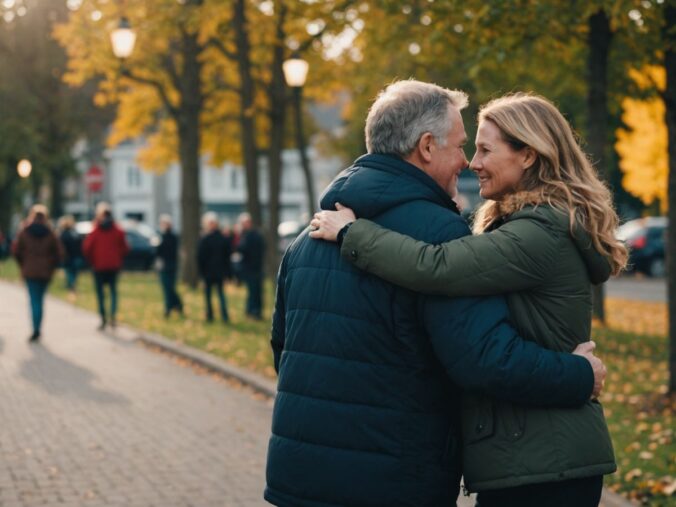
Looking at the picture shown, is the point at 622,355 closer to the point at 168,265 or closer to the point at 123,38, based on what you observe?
the point at 168,265

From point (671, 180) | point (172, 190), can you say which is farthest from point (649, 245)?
point (172, 190)

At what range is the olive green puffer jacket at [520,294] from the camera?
2994 mm

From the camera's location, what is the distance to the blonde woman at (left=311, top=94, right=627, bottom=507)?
301 cm

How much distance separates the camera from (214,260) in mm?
19266

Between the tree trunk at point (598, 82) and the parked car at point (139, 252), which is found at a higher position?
the tree trunk at point (598, 82)

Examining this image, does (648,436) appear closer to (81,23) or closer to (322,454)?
(322,454)

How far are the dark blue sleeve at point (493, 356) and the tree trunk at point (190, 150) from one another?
26.0 m

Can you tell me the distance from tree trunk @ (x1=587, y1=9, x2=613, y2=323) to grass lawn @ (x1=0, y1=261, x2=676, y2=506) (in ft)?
5.85

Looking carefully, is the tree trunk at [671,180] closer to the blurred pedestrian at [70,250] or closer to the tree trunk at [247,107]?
the tree trunk at [247,107]

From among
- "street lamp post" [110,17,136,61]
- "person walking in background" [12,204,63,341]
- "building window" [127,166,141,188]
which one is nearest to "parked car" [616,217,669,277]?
"street lamp post" [110,17,136,61]

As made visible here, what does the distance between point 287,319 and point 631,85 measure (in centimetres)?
1447

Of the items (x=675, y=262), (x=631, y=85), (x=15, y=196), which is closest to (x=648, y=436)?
(x=675, y=262)

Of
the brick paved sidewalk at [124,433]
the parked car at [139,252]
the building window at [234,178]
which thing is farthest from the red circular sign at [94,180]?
the building window at [234,178]

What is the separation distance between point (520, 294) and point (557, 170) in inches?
14.8
